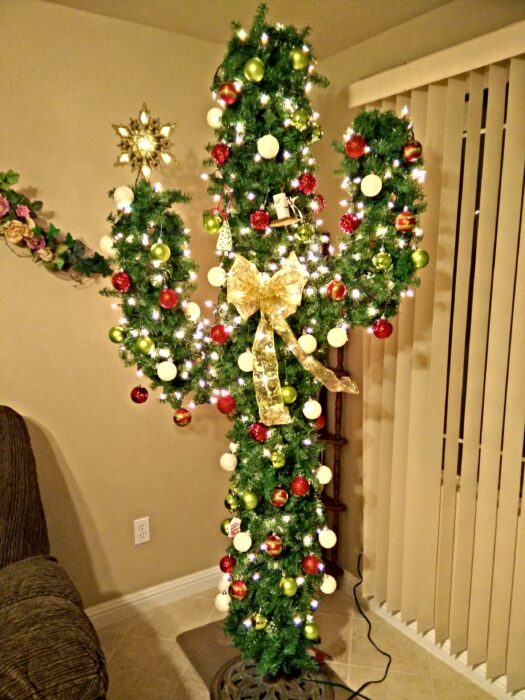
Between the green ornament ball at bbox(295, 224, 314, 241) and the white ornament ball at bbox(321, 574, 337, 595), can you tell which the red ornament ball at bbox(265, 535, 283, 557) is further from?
the green ornament ball at bbox(295, 224, 314, 241)

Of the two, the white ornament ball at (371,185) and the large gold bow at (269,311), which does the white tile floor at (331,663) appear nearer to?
the large gold bow at (269,311)

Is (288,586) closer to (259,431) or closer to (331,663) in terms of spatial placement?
(259,431)

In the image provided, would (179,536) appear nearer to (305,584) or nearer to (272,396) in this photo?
(305,584)

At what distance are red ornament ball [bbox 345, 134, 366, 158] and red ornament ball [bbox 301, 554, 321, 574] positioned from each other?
121cm

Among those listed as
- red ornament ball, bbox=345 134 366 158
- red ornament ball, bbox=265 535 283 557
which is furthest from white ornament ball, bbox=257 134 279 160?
red ornament ball, bbox=265 535 283 557

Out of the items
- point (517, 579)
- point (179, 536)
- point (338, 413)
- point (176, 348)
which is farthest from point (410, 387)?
point (179, 536)

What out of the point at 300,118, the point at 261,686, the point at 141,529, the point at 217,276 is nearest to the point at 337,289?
the point at 217,276

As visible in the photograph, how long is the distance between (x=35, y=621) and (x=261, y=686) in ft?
3.17

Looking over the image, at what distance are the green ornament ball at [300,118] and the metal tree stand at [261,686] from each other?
69.9 inches

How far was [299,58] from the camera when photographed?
1.40 m

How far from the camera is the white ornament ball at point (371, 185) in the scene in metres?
1.35

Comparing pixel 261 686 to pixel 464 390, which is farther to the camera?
pixel 464 390

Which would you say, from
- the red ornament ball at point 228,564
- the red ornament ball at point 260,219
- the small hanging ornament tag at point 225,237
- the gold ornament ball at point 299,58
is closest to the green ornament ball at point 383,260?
the red ornament ball at point 260,219

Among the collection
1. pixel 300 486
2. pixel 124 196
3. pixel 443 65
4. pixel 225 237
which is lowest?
pixel 300 486
